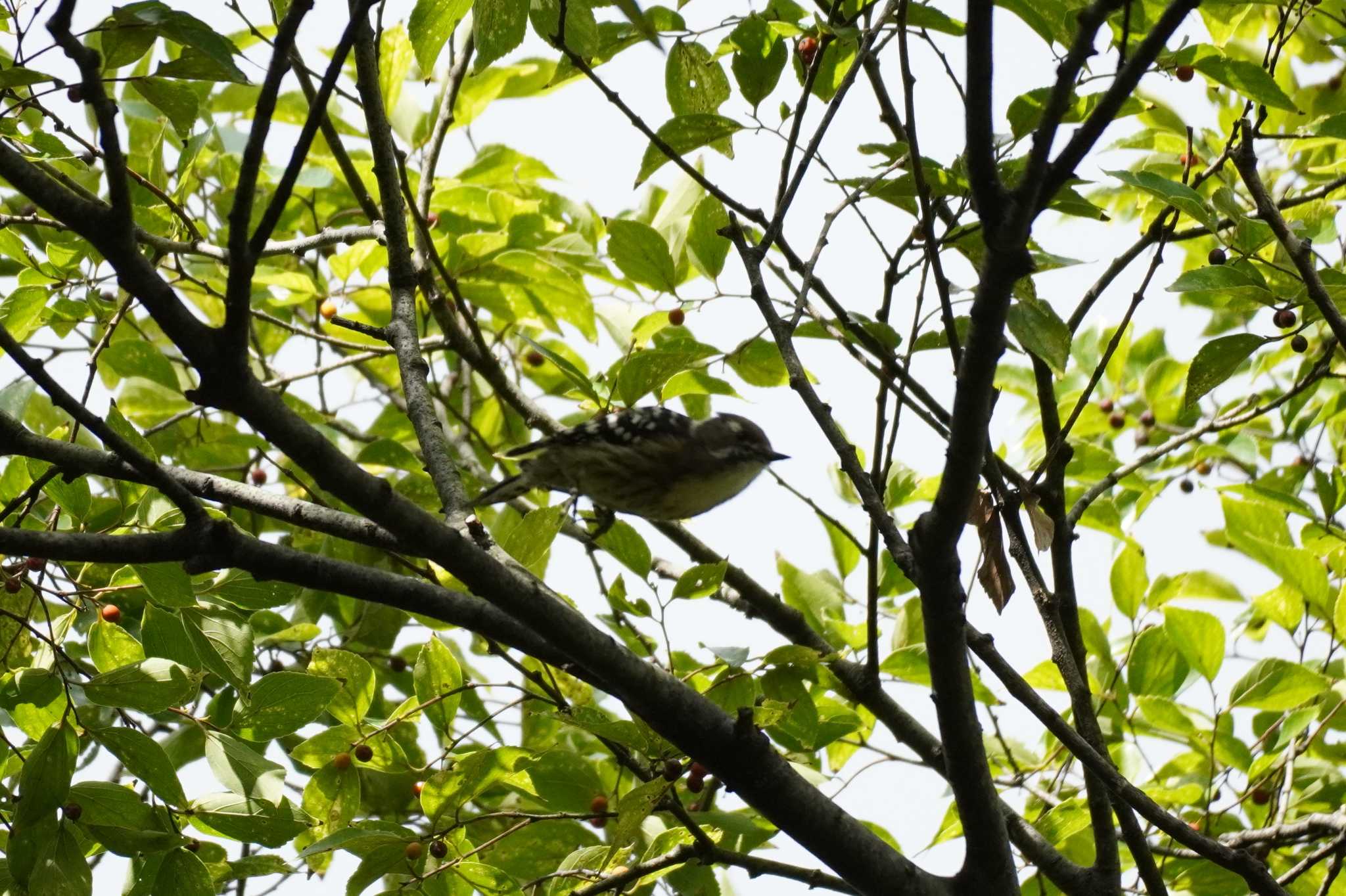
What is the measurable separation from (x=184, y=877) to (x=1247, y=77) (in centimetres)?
328

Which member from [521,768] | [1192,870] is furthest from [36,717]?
[1192,870]

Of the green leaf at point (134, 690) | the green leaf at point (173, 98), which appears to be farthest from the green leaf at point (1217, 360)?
the green leaf at point (134, 690)

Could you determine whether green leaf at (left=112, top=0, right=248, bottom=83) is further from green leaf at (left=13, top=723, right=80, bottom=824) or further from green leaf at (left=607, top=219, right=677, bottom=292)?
green leaf at (left=607, top=219, right=677, bottom=292)

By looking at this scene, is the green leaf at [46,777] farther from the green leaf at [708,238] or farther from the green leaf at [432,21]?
the green leaf at [708,238]

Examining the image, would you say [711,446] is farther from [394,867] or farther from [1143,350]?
[394,867]

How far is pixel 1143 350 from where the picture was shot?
233 inches

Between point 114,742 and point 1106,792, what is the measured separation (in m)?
2.61

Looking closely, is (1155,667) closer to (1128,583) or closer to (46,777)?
(1128,583)

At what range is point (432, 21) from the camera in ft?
9.59

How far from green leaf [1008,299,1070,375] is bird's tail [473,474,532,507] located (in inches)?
109

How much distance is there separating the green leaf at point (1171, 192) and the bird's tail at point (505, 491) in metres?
3.02

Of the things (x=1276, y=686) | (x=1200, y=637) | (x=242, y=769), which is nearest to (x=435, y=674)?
(x=242, y=769)

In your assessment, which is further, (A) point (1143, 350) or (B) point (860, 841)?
(A) point (1143, 350)

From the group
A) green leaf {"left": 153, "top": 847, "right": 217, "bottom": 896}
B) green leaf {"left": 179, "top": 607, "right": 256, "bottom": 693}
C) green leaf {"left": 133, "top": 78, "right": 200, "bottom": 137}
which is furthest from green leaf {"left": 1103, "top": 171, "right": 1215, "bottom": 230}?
green leaf {"left": 153, "top": 847, "right": 217, "bottom": 896}
